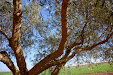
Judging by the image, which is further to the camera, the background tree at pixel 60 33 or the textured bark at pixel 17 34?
the background tree at pixel 60 33

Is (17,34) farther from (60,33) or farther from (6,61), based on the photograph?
(60,33)

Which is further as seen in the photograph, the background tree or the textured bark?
the background tree

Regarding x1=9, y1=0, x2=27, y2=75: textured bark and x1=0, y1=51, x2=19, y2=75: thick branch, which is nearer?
x1=9, y1=0, x2=27, y2=75: textured bark

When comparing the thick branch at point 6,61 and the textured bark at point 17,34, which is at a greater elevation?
the textured bark at point 17,34

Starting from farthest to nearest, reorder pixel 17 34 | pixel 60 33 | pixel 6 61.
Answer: pixel 60 33 < pixel 6 61 < pixel 17 34

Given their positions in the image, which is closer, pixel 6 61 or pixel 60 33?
pixel 6 61

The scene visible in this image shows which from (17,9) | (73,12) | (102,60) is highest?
(17,9)

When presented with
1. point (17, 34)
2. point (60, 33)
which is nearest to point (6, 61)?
point (17, 34)

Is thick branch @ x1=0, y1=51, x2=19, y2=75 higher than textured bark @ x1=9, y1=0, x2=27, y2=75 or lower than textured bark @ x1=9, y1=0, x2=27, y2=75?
lower

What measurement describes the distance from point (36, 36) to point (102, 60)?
18.2ft

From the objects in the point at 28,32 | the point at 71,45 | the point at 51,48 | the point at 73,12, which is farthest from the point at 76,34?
the point at 28,32

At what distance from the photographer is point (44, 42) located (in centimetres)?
840

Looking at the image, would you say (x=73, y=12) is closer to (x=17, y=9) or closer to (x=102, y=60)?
(x=17, y=9)

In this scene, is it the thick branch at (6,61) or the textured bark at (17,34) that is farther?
the thick branch at (6,61)
